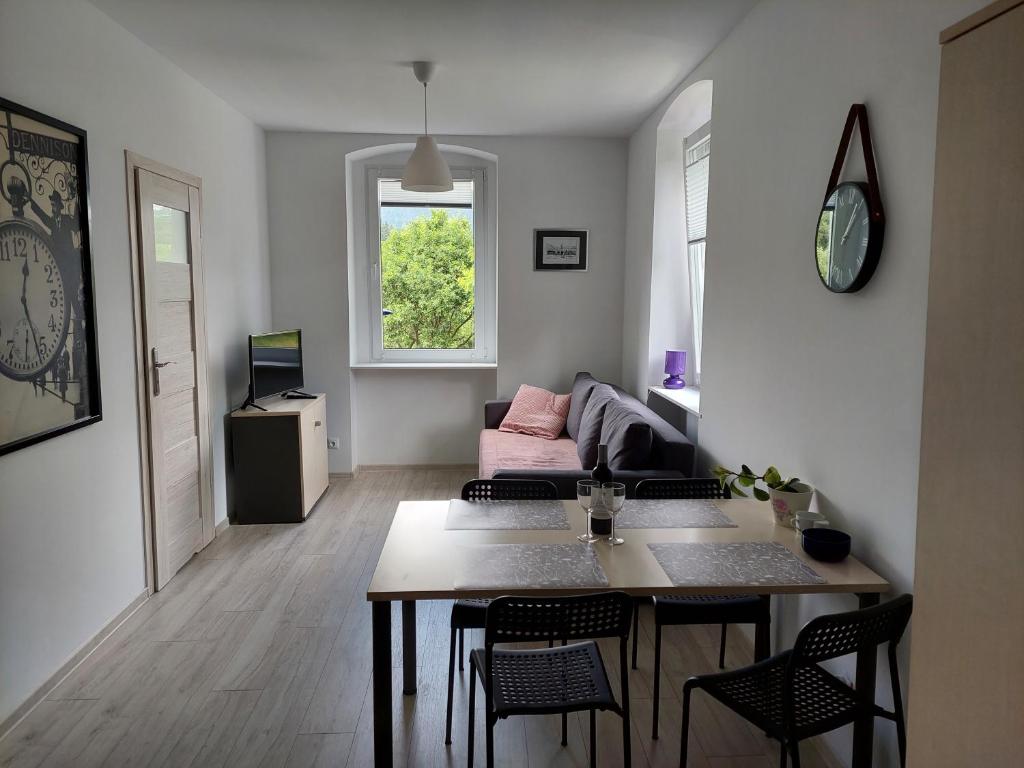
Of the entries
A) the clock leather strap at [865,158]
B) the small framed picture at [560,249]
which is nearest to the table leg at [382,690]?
the clock leather strap at [865,158]

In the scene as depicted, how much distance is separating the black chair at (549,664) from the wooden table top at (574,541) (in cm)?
11

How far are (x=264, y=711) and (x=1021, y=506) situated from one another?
249 centimetres

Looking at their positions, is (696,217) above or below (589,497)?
above

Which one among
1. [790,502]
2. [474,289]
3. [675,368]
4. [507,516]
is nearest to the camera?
[790,502]

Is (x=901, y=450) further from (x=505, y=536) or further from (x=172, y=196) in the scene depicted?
(x=172, y=196)

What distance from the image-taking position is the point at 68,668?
287 centimetres

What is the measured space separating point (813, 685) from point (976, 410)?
1.25 metres

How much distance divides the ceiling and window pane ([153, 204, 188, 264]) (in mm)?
792

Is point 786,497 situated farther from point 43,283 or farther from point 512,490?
point 43,283

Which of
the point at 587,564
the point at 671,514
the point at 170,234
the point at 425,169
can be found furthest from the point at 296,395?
the point at 587,564

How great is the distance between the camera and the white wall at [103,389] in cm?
258

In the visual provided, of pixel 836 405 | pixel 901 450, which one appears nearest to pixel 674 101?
pixel 836 405

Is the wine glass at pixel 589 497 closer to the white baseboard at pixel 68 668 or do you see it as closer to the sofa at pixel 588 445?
the sofa at pixel 588 445

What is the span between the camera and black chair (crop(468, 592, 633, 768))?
1.85 m
